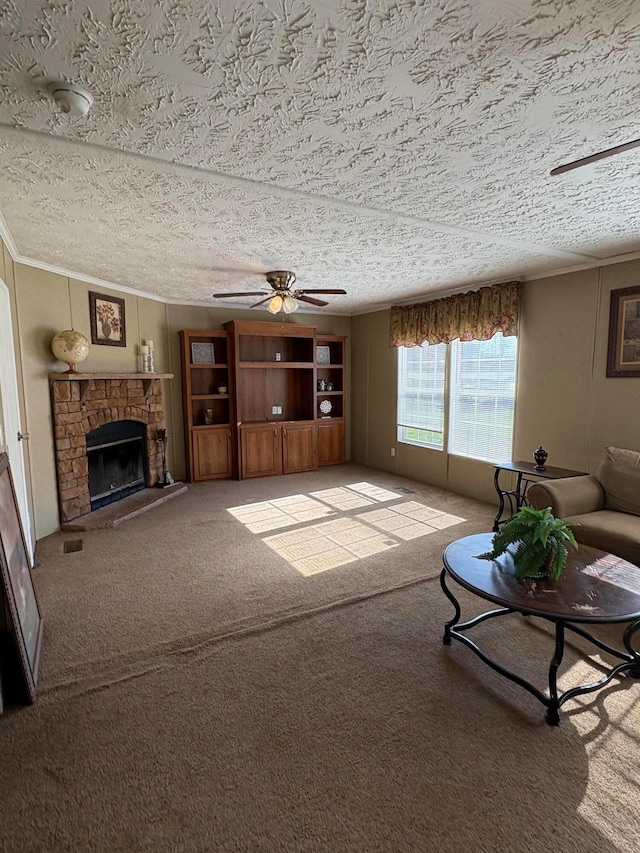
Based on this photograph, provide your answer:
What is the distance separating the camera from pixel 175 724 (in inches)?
72.0

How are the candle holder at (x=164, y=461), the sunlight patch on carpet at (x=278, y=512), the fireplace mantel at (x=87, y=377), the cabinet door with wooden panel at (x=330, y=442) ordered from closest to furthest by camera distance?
1. the fireplace mantel at (x=87, y=377)
2. the sunlight patch on carpet at (x=278, y=512)
3. the candle holder at (x=164, y=461)
4. the cabinet door with wooden panel at (x=330, y=442)

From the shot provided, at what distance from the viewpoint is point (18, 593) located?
2.14 meters

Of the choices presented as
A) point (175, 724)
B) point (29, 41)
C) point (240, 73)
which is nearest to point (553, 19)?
point (240, 73)

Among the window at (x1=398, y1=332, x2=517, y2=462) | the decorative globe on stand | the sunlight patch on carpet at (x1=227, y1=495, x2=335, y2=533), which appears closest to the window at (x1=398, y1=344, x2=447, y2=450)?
the window at (x1=398, y1=332, x2=517, y2=462)

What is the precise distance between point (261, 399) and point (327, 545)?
3.38 m

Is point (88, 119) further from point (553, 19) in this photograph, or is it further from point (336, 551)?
point (336, 551)

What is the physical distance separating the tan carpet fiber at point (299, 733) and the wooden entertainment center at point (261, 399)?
3.18 m

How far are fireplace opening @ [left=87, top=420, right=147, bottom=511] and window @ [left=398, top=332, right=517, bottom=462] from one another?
3.59 meters

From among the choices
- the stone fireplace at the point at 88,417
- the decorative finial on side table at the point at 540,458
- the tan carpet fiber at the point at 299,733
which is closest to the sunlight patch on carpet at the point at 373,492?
the decorative finial on side table at the point at 540,458

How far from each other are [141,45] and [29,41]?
0.32 meters

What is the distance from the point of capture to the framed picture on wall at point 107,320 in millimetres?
4496

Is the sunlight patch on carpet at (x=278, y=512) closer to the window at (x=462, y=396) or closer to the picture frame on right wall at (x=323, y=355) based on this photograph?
the window at (x=462, y=396)

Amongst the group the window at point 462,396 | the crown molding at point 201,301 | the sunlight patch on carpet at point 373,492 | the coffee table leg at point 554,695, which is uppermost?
the crown molding at point 201,301

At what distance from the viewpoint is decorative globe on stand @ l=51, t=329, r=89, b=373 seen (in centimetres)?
389
